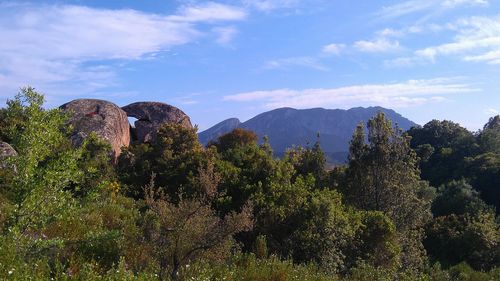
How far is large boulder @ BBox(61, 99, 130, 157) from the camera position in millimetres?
24108

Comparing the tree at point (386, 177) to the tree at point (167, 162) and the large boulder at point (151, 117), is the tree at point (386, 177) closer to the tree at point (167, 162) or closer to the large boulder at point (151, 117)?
the tree at point (167, 162)

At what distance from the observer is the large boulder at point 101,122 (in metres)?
24.1

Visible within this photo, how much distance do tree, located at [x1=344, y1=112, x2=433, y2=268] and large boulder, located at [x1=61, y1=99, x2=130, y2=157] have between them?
12.2 m

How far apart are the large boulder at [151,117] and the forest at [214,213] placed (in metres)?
4.84

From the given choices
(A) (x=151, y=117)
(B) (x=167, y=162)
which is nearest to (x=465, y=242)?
(B) (x=167, y=162)

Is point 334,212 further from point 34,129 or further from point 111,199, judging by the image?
point 34,129

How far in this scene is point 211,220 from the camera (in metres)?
8.11

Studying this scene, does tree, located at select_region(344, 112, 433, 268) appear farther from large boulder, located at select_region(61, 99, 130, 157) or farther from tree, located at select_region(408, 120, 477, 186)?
tree, located at select_region(408, 120, 477, 186)

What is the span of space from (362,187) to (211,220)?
14.0 m

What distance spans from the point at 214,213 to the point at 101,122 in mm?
17418

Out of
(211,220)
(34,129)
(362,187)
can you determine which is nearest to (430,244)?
(362,187)

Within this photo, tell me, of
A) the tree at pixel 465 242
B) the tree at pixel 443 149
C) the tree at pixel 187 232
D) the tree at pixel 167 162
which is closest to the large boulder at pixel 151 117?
the tree at pixel 167 162

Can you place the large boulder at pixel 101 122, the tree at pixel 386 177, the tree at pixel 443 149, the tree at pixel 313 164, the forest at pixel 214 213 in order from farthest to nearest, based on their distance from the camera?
the tree at pixel 443 149
the large boulder at pixel 101 122
the tree at pixel 313 164
the tree at pixel 386 177
the forest at pixel 214 213

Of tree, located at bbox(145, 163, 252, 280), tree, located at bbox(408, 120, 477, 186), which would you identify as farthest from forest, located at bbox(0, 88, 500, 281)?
tree, located at bbox(408, 120, 477, 186)
